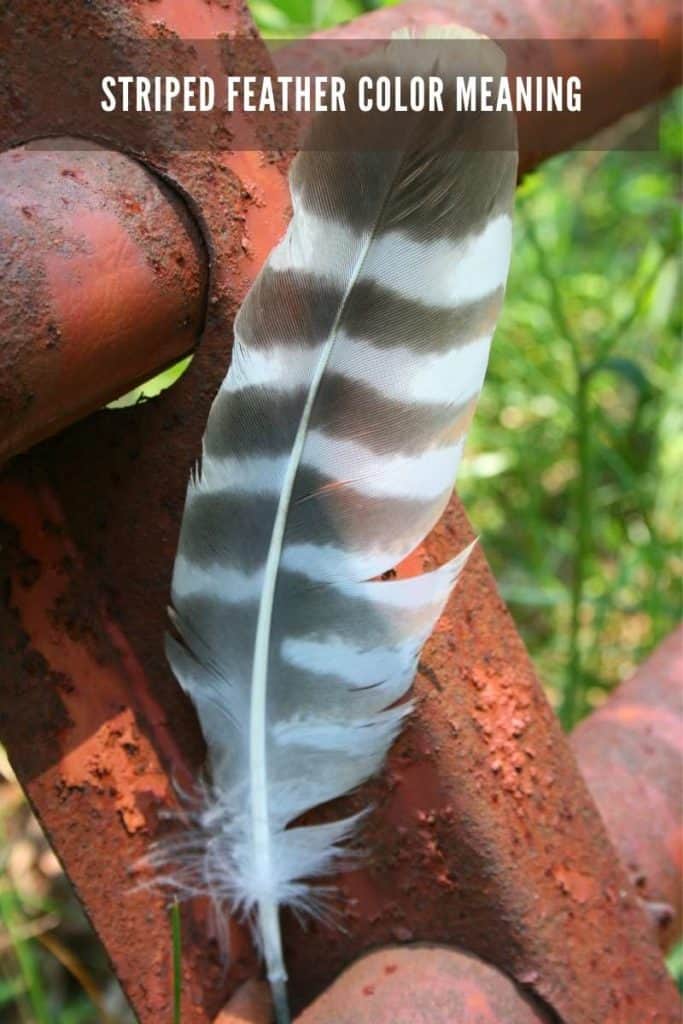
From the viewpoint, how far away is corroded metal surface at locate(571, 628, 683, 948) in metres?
0.67

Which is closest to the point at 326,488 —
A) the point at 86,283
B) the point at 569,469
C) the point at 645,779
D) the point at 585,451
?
the point at 86,283

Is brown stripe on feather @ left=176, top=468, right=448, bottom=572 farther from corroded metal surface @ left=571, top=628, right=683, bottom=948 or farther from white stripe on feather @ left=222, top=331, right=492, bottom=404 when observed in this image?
corroded metal surface @ left=571, top=628, right=683, bottom=948

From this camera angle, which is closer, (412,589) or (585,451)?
(412,589)

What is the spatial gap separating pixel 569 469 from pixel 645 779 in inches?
44.1

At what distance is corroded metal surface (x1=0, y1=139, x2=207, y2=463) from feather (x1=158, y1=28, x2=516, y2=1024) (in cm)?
4

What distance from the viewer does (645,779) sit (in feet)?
2.30

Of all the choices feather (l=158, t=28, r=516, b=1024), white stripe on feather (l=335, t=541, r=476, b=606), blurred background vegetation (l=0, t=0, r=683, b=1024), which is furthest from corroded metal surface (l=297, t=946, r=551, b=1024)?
blurred background vegetation (l=0, t=0, r=683, b=1024)

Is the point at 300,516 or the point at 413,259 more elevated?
the point at 413,259

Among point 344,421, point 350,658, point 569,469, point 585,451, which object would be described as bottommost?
point 569,469

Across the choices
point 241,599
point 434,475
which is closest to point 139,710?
point 241,599

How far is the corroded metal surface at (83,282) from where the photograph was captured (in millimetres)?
427

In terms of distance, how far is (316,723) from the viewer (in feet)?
1.87

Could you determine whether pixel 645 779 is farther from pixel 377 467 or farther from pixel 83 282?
pixel 83 282

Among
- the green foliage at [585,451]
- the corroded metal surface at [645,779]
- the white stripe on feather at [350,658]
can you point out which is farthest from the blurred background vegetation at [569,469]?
the white stripe on feather at [350,658]
